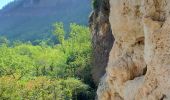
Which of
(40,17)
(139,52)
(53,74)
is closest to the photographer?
(139,52)

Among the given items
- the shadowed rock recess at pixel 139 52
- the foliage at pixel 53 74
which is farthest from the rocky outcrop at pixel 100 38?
the shadowed rock recess at pixel 139 52

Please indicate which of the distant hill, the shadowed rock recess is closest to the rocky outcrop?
the shadowed rock recess

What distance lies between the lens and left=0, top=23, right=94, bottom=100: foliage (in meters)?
42.9

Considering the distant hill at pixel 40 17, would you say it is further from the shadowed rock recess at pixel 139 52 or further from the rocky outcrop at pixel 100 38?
the shadowed rock recess at pixel 139 52

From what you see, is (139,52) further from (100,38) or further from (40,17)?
(40,17)

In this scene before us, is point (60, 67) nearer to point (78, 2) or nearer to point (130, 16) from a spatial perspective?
point (130, 16)

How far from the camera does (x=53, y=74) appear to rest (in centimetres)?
5956

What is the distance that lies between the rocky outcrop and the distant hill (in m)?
90.6

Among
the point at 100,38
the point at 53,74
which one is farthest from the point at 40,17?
the point at 100,38

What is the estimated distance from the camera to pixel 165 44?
27.0ft

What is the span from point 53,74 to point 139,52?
49436mm

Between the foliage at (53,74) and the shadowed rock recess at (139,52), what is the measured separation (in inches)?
1178

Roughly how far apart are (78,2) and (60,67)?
11257cm

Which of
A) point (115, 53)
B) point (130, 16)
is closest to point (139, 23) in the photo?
point (130, 16)
